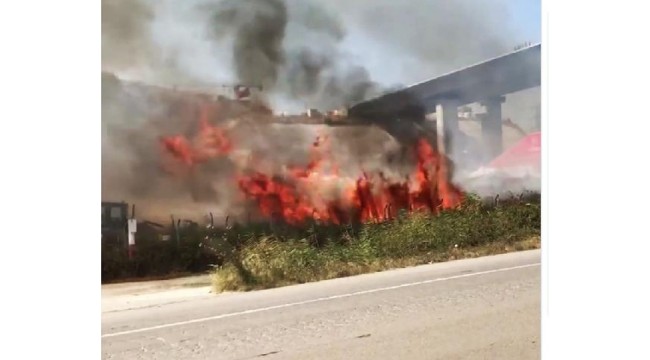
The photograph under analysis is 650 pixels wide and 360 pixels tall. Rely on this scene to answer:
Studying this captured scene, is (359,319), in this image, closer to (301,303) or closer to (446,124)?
(301,303)

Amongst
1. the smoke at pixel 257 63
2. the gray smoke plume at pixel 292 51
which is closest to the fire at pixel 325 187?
the smoke at pixel 257 63

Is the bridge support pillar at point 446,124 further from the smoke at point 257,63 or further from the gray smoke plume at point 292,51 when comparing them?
the gray smoke plume at point 292,51

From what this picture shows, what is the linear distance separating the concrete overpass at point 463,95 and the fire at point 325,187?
0.10 m

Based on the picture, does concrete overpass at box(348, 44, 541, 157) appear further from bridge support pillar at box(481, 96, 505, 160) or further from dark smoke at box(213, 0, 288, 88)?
dark smoke at box(213, 0, 288, 88)

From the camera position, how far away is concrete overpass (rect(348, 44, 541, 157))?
5.96ft

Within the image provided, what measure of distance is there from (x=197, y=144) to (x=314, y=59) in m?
0.39

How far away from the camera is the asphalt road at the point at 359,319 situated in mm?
1628

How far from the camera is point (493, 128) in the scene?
189 centimetres

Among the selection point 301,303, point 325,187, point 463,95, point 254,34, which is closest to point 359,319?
point 301,303

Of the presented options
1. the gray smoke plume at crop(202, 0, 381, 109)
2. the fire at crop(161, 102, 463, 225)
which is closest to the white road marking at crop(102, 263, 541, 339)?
the fire at crop(161, 102, 463, 225)

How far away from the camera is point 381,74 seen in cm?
180

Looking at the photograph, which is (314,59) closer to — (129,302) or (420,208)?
(420,208)

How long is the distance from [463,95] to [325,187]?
0.50m
